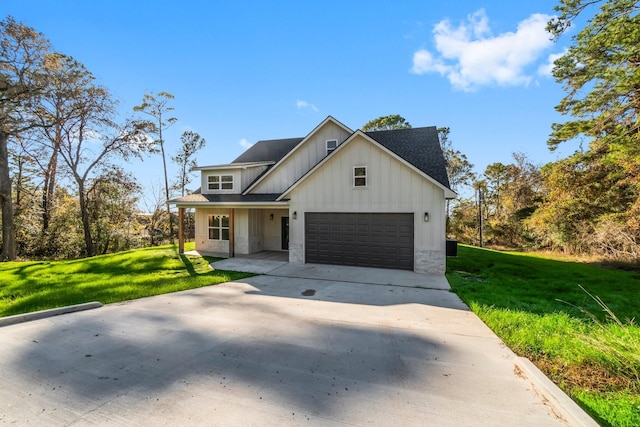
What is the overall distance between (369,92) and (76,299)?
16.4 m

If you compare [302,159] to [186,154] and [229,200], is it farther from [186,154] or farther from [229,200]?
[186,154]

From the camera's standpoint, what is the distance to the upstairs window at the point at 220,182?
1567 cm

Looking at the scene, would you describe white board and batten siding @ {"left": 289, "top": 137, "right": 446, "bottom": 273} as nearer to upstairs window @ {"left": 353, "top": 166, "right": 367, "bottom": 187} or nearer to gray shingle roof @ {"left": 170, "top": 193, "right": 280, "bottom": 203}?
upstairs window @ {"left": 353, "top": 166, "right": 367, "bottom": 187}

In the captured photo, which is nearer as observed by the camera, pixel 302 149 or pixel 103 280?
pixel 103 280

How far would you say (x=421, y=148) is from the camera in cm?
1388

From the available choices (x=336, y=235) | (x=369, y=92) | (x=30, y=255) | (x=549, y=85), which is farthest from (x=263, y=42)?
(x=30, y=255)

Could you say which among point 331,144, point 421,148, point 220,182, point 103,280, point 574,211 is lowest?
point 103,280

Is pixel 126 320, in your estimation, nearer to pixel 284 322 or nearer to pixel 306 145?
pixel 284 322

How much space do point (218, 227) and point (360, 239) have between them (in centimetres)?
819

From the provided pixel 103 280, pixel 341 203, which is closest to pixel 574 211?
pixel 341 203

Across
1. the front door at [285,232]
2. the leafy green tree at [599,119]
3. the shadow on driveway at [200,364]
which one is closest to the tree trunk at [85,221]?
the front door at [285,232]

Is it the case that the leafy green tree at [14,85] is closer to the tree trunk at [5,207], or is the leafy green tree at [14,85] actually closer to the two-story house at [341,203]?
the tree trunk at [5,207]

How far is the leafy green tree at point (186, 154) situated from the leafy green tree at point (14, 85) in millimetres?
11161

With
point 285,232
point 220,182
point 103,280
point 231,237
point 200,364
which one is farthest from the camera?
point 220,182
